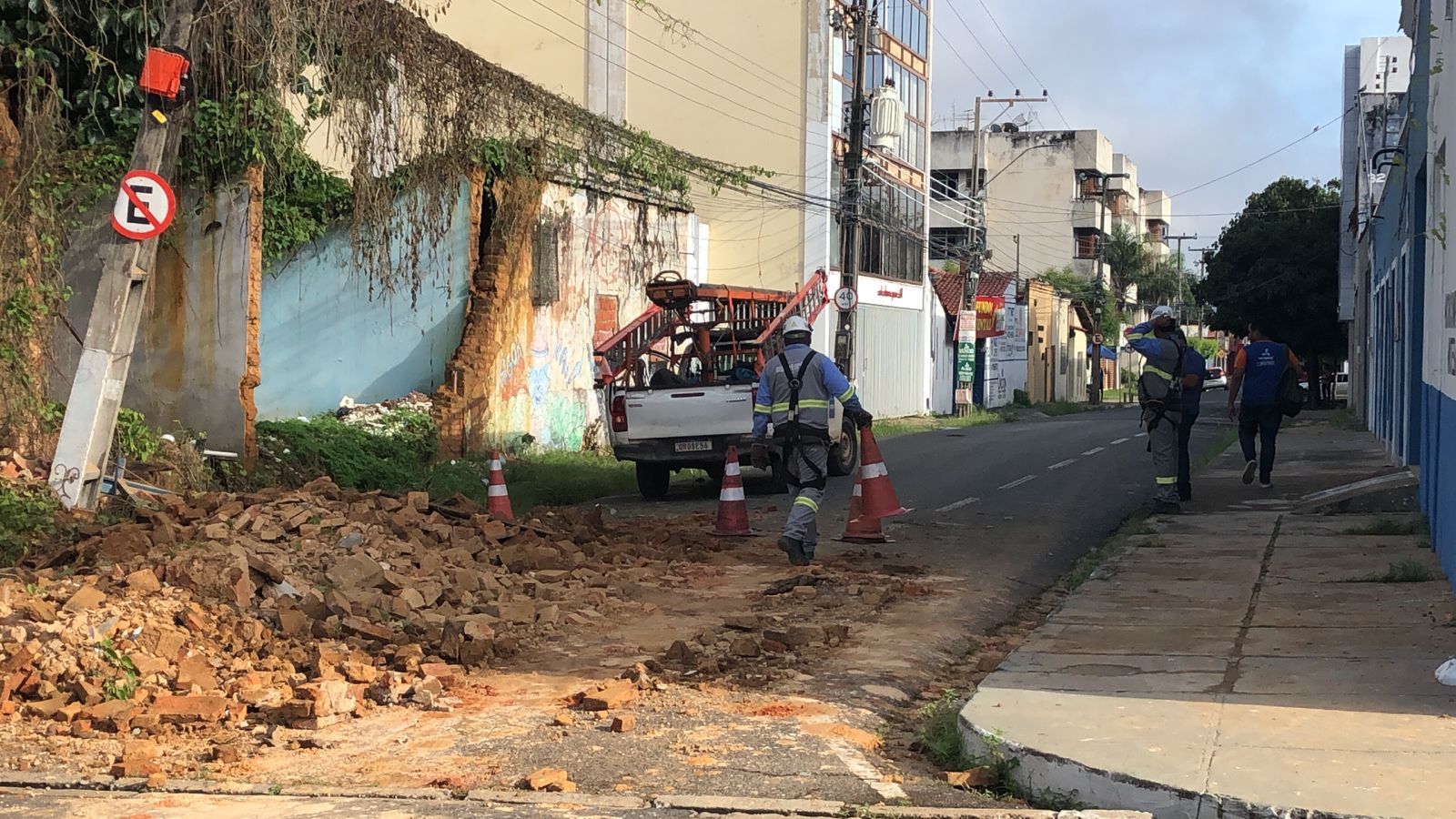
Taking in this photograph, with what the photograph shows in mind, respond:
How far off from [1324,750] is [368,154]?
11693 millimetres

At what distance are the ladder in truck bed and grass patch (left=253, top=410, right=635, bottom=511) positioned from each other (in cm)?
150

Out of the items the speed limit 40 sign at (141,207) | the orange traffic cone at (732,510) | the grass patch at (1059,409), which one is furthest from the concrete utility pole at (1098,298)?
Result: the speed limit 40 sign at (141,207)

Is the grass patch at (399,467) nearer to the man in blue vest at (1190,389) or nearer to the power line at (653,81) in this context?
the man in blue vest at (1190,389)

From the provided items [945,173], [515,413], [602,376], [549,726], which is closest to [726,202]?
[515,413]

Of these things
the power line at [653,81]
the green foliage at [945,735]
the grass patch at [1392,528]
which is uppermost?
the power line at [653,81]

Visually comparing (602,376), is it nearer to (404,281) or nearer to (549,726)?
(404,281)

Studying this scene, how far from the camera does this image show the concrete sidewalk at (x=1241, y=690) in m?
4.94

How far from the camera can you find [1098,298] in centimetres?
7544

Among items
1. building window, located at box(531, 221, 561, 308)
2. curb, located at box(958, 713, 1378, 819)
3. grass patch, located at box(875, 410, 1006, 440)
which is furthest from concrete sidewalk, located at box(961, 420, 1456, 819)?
grass patch, located at box(875, 410, 1006, 440)

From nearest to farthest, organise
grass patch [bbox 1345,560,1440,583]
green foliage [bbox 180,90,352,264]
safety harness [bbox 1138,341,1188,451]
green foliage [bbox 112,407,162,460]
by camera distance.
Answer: grass patch [bbox 1345,560,1440,583] → green foliage [bbox 112,407,162,460] → safety harness [bbox 1138,341,1188,451] → green foliage [bbox 180,90,352,264]

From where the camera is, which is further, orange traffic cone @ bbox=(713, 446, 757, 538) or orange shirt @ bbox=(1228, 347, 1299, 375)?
orange shirt @ bbox=(1228, 347, 1299, 375)

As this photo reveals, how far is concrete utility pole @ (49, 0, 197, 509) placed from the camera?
10430 mm

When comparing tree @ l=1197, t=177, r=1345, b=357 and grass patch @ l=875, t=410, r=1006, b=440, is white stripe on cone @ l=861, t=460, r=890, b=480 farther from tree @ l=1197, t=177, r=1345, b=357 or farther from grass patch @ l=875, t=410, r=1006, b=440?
tree @ l=1197, t=177, r=1345, b=357

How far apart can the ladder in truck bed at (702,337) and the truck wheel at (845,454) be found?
1.34 meters
